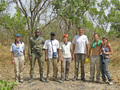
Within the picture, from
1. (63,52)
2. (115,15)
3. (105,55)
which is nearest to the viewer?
(105,55)

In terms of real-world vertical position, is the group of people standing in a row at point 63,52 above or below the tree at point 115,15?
below

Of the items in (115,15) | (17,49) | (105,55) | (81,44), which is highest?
(115,15)

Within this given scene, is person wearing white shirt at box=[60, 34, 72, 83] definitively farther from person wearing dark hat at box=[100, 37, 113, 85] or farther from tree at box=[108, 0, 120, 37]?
tree at box=[108, 0, 120, 37]

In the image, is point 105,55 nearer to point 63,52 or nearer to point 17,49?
point 63,52

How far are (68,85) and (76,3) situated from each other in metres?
6.36

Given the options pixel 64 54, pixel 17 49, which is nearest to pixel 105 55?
pixel 64 54

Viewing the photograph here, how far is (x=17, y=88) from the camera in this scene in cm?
437

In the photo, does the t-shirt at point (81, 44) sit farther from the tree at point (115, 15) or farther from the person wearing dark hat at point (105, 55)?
the tree at point (115, 15)

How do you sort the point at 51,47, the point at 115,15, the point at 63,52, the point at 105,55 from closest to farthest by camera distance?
the point at 105,55 < the point at 51,47 < the point at 63,52 < the point at 115,15

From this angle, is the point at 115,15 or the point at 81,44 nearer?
the point at 81,44

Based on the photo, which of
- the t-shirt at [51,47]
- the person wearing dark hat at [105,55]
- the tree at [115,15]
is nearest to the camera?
the person wearing dark hat at [105,55]

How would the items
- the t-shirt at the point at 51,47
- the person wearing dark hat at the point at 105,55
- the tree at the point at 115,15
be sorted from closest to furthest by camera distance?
the person wearing dark hat at the point at 105,55 → the t-shirt at the point at 51,47 → the tree at the point at 115,15

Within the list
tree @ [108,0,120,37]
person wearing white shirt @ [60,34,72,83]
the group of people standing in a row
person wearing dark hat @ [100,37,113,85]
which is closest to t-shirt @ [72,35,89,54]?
the group of people standing in a row

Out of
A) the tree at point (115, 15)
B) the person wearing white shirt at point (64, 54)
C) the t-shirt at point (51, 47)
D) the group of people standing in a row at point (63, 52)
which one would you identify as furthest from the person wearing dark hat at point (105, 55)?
the tree at point (115, 15)
